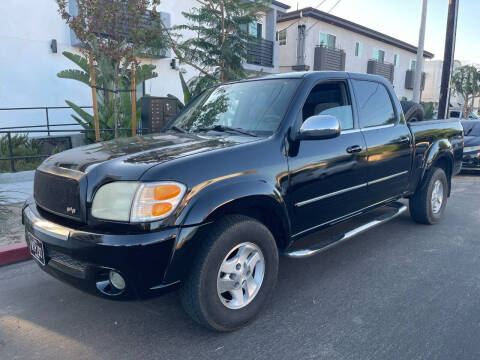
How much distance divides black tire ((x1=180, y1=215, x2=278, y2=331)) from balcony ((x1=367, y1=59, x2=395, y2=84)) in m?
23.3

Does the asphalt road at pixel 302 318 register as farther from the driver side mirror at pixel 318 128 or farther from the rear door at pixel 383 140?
the driver side mirror at pixel 318 128

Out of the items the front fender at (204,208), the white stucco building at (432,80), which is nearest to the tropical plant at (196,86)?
the front fender at (204,208)

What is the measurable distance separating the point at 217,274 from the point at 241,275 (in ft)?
0.84

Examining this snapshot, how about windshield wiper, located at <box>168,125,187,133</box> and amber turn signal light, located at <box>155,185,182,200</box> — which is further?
windshield wiper, located at <box>168,125,187,133</box>

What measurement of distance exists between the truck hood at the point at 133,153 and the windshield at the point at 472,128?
30.5 ft

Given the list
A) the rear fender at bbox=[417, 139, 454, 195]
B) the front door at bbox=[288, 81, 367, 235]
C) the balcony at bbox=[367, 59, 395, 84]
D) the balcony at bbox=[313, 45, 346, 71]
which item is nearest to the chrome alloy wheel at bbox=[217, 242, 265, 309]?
the front door at bbox=[288, 81, 367, 235]

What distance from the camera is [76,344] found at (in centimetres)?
266

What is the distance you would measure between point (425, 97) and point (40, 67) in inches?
1396

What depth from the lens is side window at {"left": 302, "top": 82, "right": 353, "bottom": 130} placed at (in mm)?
3490

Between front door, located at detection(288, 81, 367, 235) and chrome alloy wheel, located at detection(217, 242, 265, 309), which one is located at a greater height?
front door, located at detection(288, 81, 367, 235)

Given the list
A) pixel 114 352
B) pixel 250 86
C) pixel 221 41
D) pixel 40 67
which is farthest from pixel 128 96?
pixel 114 352

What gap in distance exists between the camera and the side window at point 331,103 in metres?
3.49

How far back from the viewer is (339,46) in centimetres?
2284

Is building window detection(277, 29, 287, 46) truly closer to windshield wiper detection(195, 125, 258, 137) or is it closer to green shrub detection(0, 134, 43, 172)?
green shrub detection(0, 134, 43, 172)
